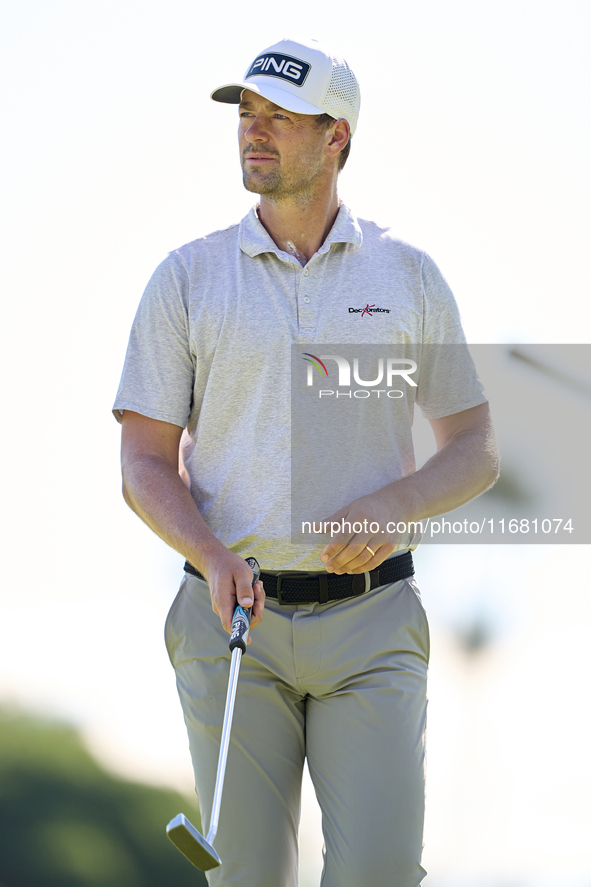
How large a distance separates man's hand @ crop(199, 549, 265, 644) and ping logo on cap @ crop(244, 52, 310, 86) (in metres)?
1.24

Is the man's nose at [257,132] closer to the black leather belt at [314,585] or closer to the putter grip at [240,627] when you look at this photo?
the black leather belt at [314,585]

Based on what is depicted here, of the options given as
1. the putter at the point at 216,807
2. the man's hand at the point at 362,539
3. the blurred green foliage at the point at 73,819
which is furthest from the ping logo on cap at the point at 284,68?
the blurred green foliage at the point at 73,819

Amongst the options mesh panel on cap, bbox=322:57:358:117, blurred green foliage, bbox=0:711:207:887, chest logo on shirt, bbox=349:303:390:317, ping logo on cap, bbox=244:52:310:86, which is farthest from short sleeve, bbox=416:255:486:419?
blurred green foliage, bbox=0:711:207:887

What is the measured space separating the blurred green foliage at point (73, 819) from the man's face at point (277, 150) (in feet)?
8.85

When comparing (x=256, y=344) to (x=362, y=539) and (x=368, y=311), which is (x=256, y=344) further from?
(x=362, y=539)

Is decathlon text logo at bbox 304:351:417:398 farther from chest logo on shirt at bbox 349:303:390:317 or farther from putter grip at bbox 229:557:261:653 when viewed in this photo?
putter grip at bbox 229:557:261:653

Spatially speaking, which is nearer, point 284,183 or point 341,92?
point 284,183

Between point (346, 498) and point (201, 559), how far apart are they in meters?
0.40

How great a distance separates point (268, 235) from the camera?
2.42 metres

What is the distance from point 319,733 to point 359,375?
0.85m

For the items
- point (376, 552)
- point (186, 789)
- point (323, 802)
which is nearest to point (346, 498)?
point (376, 552)

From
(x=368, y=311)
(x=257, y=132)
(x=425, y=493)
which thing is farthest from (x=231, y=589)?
(x=257, y=132)

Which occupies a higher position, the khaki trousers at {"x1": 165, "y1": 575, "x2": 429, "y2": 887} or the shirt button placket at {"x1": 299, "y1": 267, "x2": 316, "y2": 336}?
the shirt button placket at {"x1": 299, "y1": 267, "x2": 316, "y2": 336}

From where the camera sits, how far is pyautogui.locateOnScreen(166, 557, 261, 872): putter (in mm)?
1622
